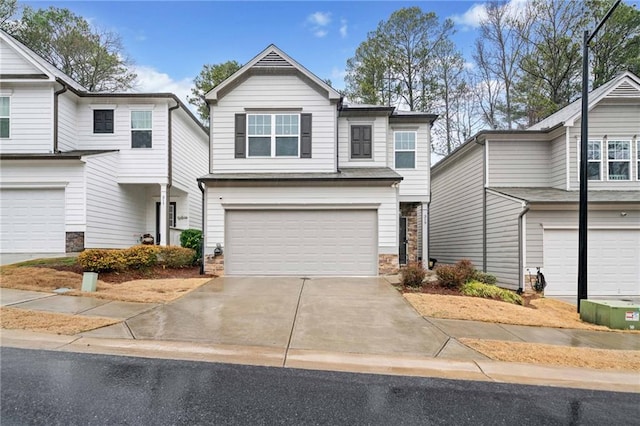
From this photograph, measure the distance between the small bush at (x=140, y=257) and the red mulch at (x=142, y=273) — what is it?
155 mm

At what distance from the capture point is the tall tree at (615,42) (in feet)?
64.2

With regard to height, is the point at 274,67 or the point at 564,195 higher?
the point at 274,67

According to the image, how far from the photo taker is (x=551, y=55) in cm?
2128

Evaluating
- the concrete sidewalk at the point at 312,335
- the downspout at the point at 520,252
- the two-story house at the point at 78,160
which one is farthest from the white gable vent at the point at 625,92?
the two-story house at the point at 78,160

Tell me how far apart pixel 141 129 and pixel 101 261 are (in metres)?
6.62

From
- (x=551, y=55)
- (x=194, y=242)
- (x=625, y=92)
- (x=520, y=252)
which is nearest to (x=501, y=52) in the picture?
(x=551, y=55)

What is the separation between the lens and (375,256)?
38.9 feet

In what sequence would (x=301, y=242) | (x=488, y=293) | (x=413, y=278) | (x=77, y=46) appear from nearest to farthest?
(x=488, y=293)
(x=413, y=278)
(x=301, y=242)
(x=77, y=46)

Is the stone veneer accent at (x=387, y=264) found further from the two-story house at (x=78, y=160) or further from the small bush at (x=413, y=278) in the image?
the two-story house at (x=78, y=160)

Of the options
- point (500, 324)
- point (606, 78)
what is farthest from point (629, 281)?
point (606, 78)

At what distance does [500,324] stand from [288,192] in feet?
23.5

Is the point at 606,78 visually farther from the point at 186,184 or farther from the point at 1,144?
the point at 1,144

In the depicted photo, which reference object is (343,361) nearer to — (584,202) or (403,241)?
(584,202)

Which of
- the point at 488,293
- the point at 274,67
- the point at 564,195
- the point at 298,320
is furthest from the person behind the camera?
the point at 274,67
